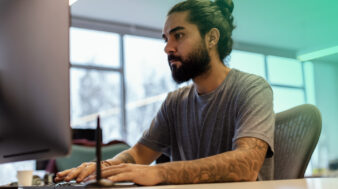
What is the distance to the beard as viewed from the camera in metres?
1.50

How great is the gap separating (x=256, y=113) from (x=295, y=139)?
0.46 feet

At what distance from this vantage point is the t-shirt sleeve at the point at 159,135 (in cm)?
155

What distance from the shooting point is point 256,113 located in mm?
1224

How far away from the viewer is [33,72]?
27.2 inches

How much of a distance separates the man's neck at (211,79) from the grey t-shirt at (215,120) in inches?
1.1

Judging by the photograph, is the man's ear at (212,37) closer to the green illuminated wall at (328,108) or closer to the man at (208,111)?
the man at (208,111)

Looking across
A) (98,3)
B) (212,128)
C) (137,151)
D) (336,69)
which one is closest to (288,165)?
(212,128)

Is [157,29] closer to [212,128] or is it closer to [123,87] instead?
[123,87]

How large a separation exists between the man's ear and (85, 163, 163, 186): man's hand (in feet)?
2.66

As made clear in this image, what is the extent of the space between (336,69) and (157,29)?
2851 millimetres

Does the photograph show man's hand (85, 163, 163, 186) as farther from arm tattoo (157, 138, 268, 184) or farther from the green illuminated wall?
the green illuminated wall

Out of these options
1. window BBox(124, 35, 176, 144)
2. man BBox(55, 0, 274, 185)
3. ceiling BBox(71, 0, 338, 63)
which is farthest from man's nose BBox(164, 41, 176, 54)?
window BBox(124, 35, 176, 144)

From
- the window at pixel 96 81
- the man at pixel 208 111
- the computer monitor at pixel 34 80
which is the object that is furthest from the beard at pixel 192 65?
the window at pixel 96 81

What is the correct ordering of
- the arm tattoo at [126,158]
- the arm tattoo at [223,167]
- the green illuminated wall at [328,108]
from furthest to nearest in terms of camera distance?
the green illuminated wall at [328,108] → the arm tattoo at [126,158] → the arm tattoo at [223,167]
